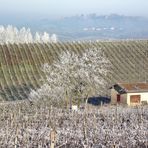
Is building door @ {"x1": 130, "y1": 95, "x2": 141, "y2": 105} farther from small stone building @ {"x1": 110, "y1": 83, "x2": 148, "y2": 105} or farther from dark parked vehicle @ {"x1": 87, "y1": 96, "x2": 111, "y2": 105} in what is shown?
dark parked vehicle @ {"x1": 87, "y1": 96, "x2": 111, "y2": 105}

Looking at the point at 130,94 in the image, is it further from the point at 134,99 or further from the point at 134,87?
the point at 134,87

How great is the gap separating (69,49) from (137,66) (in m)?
12.5

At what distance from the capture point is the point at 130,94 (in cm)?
5300

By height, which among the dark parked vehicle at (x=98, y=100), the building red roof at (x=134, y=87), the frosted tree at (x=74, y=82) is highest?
the frosted tree at (x=74, y=82)

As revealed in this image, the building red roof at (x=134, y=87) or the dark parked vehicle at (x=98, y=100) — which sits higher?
the building red roof at (x=134, y=87)

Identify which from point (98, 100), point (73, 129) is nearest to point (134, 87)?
point (98, 100)

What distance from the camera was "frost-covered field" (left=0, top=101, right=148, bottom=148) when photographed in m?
24.6

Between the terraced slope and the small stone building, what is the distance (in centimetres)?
1150

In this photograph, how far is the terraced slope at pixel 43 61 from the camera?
6544 centimetres

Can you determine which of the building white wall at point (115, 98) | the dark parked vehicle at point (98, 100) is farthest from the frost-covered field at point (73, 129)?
the dark parked vehicle at point (98, 100)

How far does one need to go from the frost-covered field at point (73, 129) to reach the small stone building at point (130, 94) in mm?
16751

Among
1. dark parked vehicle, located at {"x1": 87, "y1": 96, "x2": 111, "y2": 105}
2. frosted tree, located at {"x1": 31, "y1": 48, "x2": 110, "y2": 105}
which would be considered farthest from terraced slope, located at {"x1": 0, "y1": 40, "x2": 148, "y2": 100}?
dark parked vehicle, located at {"x1": 87, "y1": 96, "x2": 111, "y2": 105}

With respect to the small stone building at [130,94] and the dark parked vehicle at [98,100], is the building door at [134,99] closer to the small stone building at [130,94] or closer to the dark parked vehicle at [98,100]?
the small stone building at [130,94]

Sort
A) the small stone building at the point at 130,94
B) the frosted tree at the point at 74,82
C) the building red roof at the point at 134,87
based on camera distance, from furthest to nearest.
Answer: the building red roof at the point at 134,87 → the small stone building at the point at 130,94 → the frosted tree at the point at 74,82
